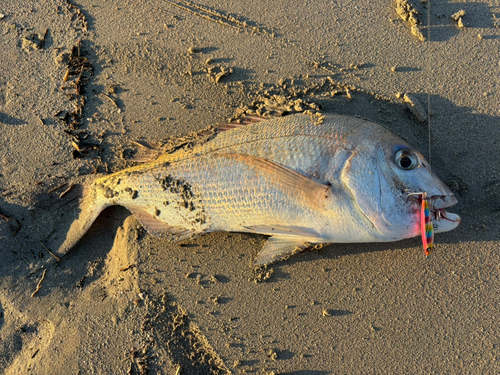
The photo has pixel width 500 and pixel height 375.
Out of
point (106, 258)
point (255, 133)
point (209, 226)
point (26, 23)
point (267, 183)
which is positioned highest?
point (26, 23)

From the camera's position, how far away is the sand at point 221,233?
258cm

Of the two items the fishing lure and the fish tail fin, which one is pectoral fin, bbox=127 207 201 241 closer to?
the fish tail fin

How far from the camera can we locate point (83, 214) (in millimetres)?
2889

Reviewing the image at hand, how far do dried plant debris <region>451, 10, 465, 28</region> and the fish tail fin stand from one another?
364 centimetres

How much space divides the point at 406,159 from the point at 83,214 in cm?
287

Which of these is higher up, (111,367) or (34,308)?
(34,308)

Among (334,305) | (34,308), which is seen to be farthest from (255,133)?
(34,308)

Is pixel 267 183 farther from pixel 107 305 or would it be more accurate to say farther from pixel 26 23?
pixel 26 23

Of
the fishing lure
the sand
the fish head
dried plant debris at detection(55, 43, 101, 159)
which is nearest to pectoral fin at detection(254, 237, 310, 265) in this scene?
the sand

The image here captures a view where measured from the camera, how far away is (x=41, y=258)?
300cm

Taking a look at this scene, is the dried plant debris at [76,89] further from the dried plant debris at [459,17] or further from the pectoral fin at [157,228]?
the dried plant debris at [459,17]

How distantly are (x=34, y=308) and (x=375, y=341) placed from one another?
321cm

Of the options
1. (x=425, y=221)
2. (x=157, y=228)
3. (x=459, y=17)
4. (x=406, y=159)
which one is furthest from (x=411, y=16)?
(x=157, y=228)

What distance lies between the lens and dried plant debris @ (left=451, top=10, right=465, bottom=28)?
274 cm
